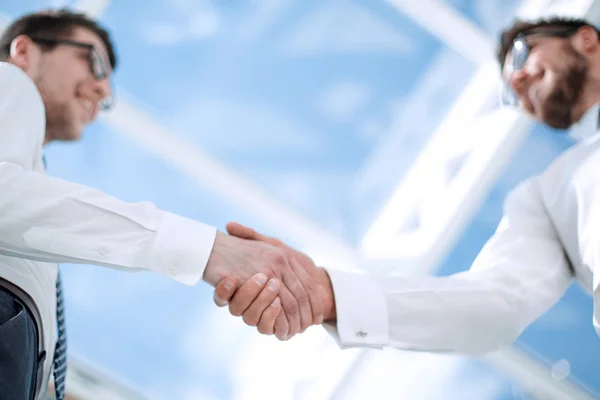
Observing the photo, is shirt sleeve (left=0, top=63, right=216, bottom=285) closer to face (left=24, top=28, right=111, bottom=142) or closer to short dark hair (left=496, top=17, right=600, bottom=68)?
face (left=24, top=28, right=111, bottom=142)

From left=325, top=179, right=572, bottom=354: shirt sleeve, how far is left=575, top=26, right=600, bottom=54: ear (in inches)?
29.5

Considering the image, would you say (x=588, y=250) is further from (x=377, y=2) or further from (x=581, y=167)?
(x=377, y=2)

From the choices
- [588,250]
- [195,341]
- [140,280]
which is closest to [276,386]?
[195,341]

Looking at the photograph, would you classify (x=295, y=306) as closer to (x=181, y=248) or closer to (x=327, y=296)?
(x=327, y=296)

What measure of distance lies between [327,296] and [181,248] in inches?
17.4

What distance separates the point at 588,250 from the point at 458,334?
413 mm

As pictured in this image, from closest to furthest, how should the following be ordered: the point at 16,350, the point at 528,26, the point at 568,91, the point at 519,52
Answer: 1. the point at 16,350
2. the point at 568,91
3. the point at 519,52
4. the point at 528,26

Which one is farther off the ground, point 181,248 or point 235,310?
point 181,248

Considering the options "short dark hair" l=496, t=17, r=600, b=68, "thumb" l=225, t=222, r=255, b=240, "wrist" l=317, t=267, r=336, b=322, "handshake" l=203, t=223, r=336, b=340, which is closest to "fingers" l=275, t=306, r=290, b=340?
"handshake" l=203, t=223, r=336, b=340

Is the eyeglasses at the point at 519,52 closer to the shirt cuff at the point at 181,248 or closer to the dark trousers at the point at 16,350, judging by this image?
the shirt cuff at the point at 181,248

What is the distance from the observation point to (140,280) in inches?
162

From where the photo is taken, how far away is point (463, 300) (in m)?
1.83

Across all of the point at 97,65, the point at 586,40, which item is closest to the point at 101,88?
the point at 97,65

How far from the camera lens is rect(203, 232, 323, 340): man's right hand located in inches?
61.9
